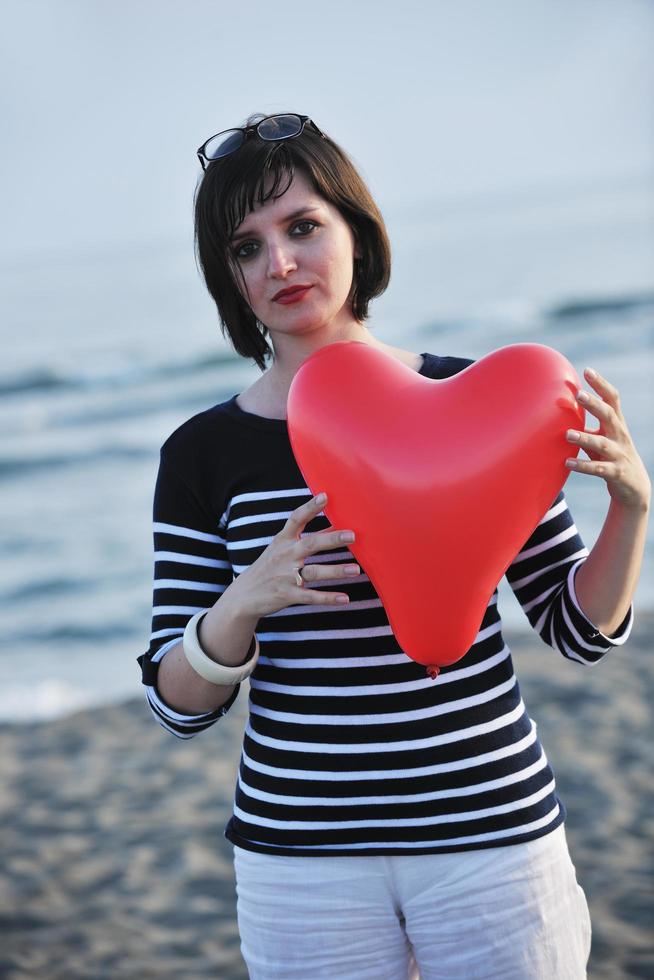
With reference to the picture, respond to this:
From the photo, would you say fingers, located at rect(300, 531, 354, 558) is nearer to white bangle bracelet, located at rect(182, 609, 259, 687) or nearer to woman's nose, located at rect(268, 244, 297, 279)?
Result: white bangle bracelet, located at rect(182, 609, 259, 687)

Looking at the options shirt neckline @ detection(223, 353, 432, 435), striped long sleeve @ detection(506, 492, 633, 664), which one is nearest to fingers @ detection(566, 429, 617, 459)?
striped long sleeve @ detection(506, 492, 633, 664)

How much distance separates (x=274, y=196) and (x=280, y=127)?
14cm

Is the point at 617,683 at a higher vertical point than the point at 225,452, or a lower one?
lower

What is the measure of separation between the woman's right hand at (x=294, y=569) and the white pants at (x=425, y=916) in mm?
426

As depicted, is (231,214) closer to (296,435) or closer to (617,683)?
(296,435)

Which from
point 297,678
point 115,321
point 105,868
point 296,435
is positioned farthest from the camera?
point 115,321

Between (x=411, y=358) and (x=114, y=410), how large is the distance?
44.9 ft

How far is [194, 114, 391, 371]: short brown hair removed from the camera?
1.71m

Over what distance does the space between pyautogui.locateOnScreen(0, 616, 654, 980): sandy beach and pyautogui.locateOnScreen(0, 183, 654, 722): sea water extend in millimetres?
715

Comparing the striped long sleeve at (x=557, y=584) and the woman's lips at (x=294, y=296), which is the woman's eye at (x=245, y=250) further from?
the striped long sleeve at (x=557, y=584)

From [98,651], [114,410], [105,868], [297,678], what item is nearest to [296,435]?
[297,678]

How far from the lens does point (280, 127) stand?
1757 mm

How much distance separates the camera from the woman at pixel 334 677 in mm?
1599

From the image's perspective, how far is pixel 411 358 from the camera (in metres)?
1.78
